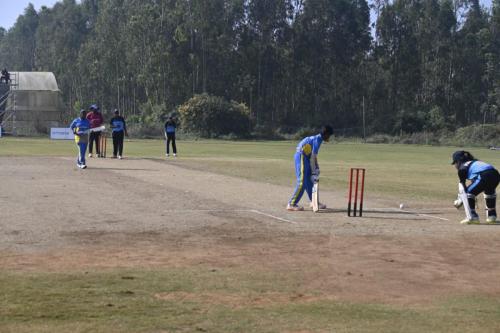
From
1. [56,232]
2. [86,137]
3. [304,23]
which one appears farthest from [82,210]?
[304,23]

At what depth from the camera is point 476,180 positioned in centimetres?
1516

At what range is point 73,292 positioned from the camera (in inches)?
334

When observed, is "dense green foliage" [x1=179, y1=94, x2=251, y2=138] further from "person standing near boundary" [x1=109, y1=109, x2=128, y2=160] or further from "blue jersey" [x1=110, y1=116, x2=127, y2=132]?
"blue jersey" [x1=110, y1=116, x2=127, y2=132]

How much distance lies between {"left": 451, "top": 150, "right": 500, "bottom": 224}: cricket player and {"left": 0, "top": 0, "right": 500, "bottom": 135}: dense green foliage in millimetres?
85959

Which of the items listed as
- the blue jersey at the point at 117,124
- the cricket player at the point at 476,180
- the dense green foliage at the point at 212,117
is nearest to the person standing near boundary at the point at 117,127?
the blue jersey at the point at 117,124

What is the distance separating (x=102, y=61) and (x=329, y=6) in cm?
3219

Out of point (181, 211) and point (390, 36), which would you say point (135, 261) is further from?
point (390, 36)

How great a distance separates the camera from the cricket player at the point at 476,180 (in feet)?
49.5

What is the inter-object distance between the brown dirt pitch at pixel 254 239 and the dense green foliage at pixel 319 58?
8334cm

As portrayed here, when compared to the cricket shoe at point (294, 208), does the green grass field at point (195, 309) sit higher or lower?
higher

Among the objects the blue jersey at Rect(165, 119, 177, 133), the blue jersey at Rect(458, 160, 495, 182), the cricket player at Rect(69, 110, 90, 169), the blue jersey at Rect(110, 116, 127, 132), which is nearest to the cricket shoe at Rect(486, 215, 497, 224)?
the blue jersey at Rect(458, 160, 495, 182)

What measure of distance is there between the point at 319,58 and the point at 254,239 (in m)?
96.4

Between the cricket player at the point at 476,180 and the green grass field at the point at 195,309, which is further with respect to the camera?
the cricket player at the point at 476,180

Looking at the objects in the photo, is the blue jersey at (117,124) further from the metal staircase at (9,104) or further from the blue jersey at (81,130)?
the metal staircase at (9,104)
